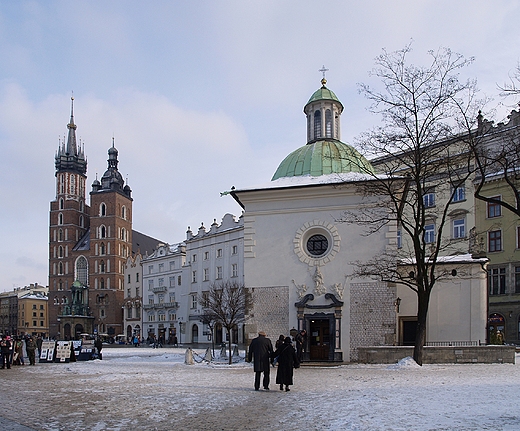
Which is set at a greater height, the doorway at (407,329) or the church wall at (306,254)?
the church wall at (306,254)

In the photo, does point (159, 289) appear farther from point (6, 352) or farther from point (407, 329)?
point (407, 329)

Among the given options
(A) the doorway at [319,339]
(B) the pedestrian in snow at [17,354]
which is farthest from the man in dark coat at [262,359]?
(B) the pedestrian in snow at [17,354]

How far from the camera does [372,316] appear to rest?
79.5 feet

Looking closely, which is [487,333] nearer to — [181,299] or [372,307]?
[372,307]

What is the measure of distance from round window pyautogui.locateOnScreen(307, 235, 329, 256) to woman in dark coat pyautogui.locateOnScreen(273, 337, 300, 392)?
36.2 feet

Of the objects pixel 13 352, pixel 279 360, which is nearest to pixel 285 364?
pixel 279 360

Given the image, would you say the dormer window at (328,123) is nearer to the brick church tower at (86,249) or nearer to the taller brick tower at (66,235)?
the brick church tower at (86,249)

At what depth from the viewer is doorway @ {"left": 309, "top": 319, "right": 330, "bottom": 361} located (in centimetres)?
2464

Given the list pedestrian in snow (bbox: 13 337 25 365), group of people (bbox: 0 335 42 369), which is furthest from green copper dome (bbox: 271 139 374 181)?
pedestrian in snow (bbox: 13 337 25 365)

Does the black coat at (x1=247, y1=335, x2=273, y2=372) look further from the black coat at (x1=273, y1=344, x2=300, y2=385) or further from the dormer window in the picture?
the dormer window

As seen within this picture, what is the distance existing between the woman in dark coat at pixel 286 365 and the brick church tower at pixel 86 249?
3236 inches

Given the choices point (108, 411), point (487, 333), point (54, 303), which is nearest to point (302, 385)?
point (108, 411)

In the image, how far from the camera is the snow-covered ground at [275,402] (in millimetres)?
9727

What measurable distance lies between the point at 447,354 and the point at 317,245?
6.89 m
